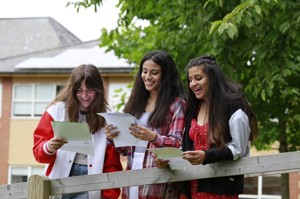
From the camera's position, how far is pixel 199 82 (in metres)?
3.96

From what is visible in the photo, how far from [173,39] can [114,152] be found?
3.91 m

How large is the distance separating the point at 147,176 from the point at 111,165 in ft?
1.85

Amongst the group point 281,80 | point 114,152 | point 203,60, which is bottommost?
point 114,152

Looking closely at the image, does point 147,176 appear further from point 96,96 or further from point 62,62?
point 62,62

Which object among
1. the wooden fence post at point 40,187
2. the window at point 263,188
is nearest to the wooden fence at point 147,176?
the wooden fence post at point 40,187

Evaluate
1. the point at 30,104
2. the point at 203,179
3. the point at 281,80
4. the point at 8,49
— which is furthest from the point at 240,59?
the point at 8,49

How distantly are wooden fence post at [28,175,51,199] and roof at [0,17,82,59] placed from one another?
24080 mm

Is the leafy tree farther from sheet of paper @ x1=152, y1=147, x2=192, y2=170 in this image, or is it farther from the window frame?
the window frame

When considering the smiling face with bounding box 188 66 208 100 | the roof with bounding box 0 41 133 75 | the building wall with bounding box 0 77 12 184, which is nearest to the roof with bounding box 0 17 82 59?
the roof with bounding box 0 41 133 75

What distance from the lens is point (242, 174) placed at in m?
3.79

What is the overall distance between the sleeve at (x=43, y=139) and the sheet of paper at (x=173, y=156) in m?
0.91

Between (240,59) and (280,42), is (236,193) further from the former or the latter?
(240,59)

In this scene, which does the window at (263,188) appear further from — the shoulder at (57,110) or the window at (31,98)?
the shoulder at (57,110)

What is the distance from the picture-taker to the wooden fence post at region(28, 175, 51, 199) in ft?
14.1
